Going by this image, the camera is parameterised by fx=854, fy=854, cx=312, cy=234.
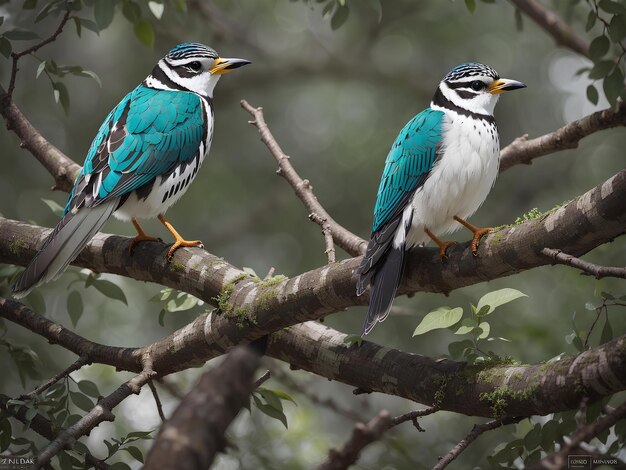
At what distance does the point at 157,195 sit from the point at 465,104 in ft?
6.05

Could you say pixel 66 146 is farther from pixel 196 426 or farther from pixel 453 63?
pixel 196 426

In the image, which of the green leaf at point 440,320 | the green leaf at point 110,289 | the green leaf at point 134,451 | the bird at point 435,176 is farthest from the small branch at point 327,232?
the green leaf at point 134,451

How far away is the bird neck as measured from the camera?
475 cm

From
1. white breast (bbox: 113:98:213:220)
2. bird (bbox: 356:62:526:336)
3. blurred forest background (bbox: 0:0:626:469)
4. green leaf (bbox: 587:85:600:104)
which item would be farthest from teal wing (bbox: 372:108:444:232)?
blurred forest background (bbox: 0:0:626:469)

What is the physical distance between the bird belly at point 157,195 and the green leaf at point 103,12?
1.10 m

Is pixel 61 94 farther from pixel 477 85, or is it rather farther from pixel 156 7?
pixel 477 85

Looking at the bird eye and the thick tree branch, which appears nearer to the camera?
the thick tree branch

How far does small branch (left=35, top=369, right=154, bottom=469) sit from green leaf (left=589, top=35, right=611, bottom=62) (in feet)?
8.24

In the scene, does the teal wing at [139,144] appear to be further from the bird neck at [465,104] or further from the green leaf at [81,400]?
the bird neck at [465,104]

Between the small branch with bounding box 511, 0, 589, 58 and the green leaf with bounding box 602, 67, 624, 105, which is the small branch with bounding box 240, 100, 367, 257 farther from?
the small branch with bounding box 511, 0, 589, 58

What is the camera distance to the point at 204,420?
1.91 metres

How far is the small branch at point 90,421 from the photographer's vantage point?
127 inches

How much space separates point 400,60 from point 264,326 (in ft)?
26.3

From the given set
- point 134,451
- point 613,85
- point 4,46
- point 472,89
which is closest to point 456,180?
point 472,89
